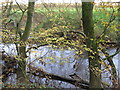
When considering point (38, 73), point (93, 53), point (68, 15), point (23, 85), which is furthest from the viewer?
point (68, 15)

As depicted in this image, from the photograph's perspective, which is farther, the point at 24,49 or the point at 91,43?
the point at 24,49

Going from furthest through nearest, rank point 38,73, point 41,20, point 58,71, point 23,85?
point 41,20
point 58,71
point 38,73
point 23,85

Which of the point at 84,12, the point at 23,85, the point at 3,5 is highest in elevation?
the point at 3,5

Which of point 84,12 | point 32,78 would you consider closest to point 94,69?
point 84,12

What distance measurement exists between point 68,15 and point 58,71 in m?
2.54

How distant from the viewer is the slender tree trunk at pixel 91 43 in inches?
139

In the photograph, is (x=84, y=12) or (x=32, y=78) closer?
(x=84, y=12)

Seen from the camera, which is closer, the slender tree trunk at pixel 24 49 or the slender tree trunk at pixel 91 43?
the slender tree trunk at pixel 91 43

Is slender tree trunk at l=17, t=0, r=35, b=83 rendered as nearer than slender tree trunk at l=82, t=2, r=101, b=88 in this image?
No

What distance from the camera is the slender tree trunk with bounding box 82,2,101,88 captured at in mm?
3537

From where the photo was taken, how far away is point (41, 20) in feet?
28.5

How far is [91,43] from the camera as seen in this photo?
12.3 feet

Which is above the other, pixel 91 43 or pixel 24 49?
pixel 91 43

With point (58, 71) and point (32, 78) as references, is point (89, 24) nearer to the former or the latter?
point (32, 78)
